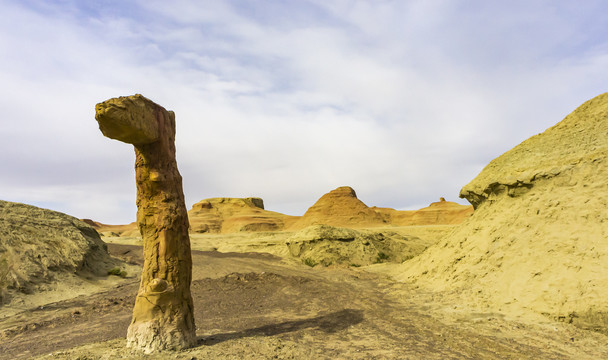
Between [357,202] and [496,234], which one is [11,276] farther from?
[357,202]

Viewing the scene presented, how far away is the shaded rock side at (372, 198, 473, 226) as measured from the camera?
54.2 m

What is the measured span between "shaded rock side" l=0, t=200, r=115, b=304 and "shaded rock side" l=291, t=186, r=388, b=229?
37.2 metres

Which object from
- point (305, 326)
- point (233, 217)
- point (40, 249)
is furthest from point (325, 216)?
point (305, 326)

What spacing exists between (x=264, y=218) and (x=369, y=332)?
2003 inches

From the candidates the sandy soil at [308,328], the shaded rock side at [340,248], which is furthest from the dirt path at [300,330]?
the shaded rock side at [340,248]

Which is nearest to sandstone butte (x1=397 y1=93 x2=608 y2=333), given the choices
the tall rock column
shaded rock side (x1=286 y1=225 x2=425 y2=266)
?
Result: the tall rock column

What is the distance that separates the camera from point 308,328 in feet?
21.6

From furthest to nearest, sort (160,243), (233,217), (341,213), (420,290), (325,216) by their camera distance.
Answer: (233,217)
(325,216)
(341,213)
(420,290)
(160,243)

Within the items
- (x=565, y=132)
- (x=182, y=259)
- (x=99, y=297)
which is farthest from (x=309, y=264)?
(x=182, y=259)

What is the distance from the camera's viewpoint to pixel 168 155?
534cm

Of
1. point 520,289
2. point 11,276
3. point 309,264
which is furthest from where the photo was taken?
point 309,264

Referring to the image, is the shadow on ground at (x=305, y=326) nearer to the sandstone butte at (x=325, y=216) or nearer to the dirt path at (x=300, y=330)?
the dirt path at (x=300, y=330)

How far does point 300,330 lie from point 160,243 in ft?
9.41

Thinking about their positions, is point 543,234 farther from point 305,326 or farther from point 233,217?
point 233,217
